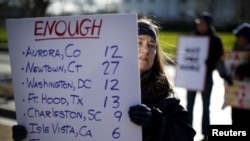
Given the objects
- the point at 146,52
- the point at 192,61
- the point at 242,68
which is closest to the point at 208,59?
the point at 192,61

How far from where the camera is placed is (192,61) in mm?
7789

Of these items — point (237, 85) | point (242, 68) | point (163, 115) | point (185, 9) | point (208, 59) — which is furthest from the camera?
point (185, 9)

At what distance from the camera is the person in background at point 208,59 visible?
6.72m

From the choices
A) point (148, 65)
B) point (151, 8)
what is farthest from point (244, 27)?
point (151, 8)

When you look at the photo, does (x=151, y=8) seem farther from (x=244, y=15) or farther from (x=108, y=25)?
(x=108, y=25)

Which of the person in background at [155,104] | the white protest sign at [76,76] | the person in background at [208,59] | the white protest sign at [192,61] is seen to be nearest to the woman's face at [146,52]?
the person in background at [155,104]

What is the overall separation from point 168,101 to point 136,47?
0.36 meters

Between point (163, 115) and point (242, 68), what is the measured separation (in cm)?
347

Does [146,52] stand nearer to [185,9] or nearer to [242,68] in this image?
[242,68]

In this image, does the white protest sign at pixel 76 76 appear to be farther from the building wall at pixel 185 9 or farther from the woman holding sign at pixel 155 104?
the building wall at pixel 185 9

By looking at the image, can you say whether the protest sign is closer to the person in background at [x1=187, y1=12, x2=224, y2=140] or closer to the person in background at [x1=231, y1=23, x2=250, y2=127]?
the person in background at [x1=231, y1=23, x2=250, y2=127]

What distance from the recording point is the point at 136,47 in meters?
2.42

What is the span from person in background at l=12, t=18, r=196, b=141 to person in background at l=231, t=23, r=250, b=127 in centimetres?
300

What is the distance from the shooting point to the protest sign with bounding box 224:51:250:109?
229 inches
